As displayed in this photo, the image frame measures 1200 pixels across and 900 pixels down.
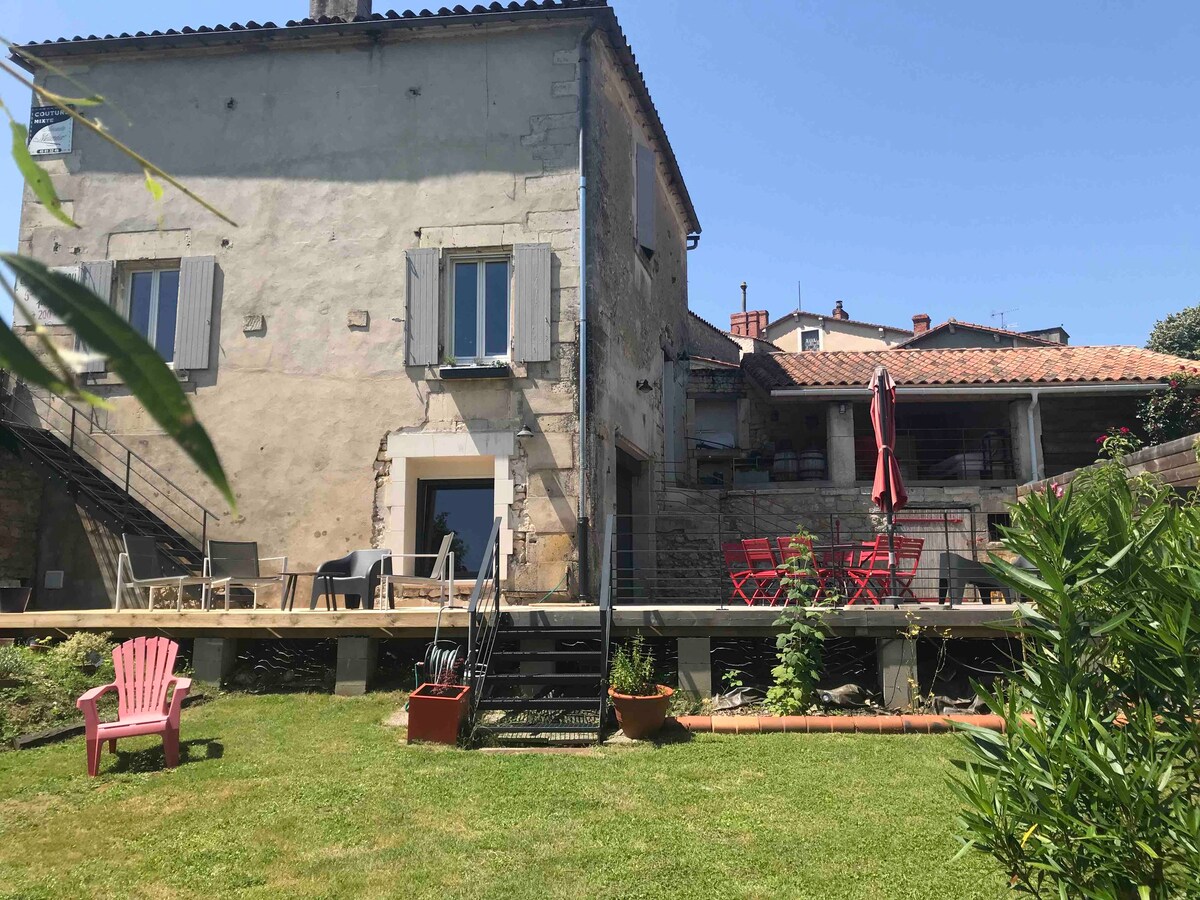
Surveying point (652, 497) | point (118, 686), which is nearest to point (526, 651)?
point (118, 686)

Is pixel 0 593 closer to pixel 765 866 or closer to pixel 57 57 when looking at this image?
pixel 57 57

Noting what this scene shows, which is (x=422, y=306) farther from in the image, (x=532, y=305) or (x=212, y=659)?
(x=212, y=659)

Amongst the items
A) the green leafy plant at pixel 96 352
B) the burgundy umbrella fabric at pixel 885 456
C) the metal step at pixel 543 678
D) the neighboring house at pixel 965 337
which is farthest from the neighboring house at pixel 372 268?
the neighboring house at pixel 965 337

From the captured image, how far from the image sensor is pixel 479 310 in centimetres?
1075

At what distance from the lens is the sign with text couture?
1157cm

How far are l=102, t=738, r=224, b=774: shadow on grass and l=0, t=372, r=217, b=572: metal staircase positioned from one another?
4.17 metres

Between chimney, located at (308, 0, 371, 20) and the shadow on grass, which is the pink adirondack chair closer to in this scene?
the shadow on grass

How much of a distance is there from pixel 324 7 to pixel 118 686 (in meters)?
9.36

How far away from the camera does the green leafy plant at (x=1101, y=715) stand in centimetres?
231

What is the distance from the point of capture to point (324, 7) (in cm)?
1206

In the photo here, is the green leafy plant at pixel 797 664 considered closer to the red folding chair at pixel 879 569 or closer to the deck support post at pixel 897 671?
the deck support post at pixel 897 671

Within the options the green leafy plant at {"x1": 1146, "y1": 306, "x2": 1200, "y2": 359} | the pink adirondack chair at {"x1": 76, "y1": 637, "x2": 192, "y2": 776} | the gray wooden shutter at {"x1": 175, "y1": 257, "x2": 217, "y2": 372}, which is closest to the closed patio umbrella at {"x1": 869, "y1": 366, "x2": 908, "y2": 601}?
the pink adirondack chair at {"x1": 76, "y1": 637, "x2": 192, "y2": 776}

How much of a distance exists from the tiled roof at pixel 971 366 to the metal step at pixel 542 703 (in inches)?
341

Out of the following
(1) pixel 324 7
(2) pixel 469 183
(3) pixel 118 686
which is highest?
(1) pixel 324 7
